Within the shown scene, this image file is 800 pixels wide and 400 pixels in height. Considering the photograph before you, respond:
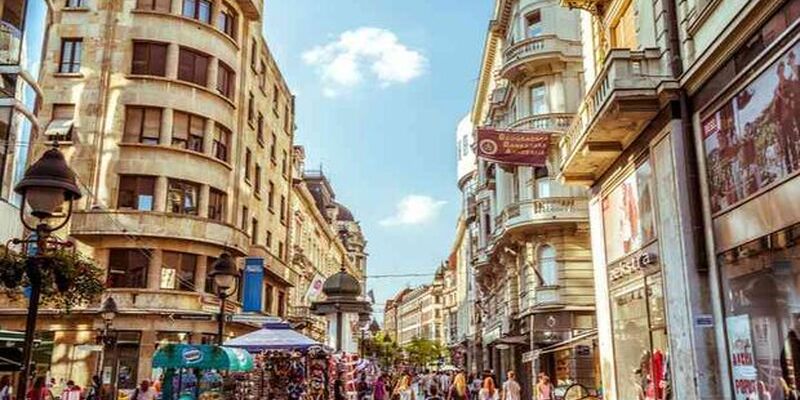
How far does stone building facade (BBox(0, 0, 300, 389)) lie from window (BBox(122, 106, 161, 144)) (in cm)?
4

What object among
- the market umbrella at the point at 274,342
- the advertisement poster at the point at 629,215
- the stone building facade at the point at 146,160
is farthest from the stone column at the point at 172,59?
the advertisement poster at the point at 629,215

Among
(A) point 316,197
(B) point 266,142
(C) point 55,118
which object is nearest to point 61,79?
(C) point 55,118

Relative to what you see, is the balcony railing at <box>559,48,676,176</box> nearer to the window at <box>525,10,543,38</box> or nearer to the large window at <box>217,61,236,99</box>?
the window at <box>525,10,543,38</box>

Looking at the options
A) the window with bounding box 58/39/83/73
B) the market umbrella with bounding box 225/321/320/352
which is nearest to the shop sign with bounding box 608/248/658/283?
the market umbrella with bounding box 225/321/320/352

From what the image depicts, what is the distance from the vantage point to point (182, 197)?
2981 cm

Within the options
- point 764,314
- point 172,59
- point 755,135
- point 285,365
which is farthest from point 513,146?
point 764,314

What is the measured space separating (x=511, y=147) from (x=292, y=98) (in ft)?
89.3

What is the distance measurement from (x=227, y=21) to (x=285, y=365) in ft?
73.2

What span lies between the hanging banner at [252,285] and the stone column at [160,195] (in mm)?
6066

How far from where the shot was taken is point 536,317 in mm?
28797

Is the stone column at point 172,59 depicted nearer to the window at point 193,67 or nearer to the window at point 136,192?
the window at point 193,67

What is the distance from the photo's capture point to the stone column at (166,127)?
97.2 feet

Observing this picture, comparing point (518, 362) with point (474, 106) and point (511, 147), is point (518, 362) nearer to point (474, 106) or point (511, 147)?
point (511, 147)

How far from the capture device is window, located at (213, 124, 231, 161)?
31891 mm
